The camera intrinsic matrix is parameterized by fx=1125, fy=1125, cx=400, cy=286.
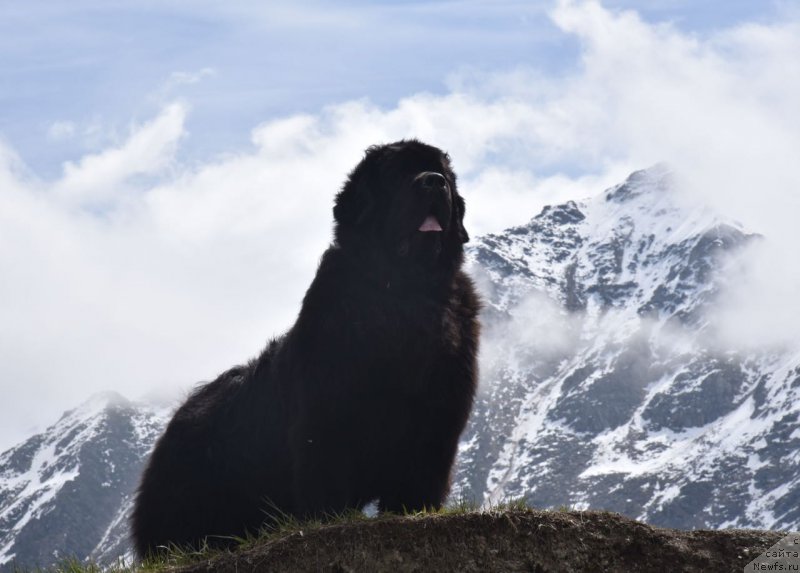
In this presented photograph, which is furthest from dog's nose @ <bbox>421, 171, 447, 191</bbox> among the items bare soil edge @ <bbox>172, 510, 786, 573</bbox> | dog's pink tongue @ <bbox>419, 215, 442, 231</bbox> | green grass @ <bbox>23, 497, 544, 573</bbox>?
bare soil edge @ <bbox>172, 510, 786, 573</bbox>

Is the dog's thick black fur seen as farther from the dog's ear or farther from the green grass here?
the green grass

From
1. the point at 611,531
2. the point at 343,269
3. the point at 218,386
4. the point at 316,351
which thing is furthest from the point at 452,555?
the point at 218,386

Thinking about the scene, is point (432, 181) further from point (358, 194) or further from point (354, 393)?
point (354, 393)

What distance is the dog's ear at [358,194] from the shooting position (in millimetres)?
10164

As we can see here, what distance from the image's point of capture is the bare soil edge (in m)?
8.01

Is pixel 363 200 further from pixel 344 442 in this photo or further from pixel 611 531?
pixel 611 531

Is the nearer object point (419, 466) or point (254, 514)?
point (419, 466)

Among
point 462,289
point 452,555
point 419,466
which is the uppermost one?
point 462,289

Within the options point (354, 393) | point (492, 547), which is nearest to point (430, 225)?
point (354, 393)

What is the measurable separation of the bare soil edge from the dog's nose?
303cm

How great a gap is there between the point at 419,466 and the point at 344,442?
0.73 m

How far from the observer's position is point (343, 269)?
9.94 m

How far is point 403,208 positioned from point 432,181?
0.35 meters

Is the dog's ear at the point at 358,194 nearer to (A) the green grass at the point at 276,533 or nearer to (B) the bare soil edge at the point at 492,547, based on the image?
(A) the green grass at the point at 276,533
